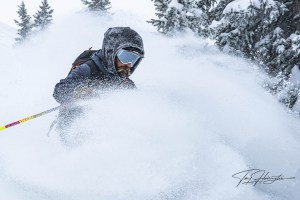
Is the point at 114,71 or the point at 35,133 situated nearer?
the point at 114,71

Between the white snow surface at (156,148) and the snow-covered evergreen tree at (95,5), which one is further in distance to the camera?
the snow-covered evergreen tree at (95,5)

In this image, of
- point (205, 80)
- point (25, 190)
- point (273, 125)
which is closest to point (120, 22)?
point (205, 80)

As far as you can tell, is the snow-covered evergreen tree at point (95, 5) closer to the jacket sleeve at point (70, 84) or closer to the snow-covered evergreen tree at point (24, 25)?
the snow-covered evergreen tree at point (24, 25)

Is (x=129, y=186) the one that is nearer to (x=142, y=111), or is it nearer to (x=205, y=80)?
(x=142, y=111)

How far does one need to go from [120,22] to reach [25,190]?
14.5 meters

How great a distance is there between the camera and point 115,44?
4035mm

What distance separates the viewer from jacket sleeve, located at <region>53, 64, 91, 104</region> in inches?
145

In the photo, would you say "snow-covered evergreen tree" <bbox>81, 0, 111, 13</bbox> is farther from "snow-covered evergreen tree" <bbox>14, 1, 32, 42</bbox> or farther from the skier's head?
the skier's head

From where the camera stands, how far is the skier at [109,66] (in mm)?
3902

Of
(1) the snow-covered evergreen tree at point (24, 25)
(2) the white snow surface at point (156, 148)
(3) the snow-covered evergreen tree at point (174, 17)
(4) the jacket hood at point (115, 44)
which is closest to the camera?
(2) the white snow surface at point (156, 148)

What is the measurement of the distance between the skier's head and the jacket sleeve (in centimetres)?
30

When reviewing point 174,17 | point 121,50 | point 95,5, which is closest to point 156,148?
point 121,50

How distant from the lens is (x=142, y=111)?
4309mm

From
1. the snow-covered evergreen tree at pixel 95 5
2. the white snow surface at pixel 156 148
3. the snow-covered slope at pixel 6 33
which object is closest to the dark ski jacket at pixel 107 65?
the white snow surface at pixel 156 148
